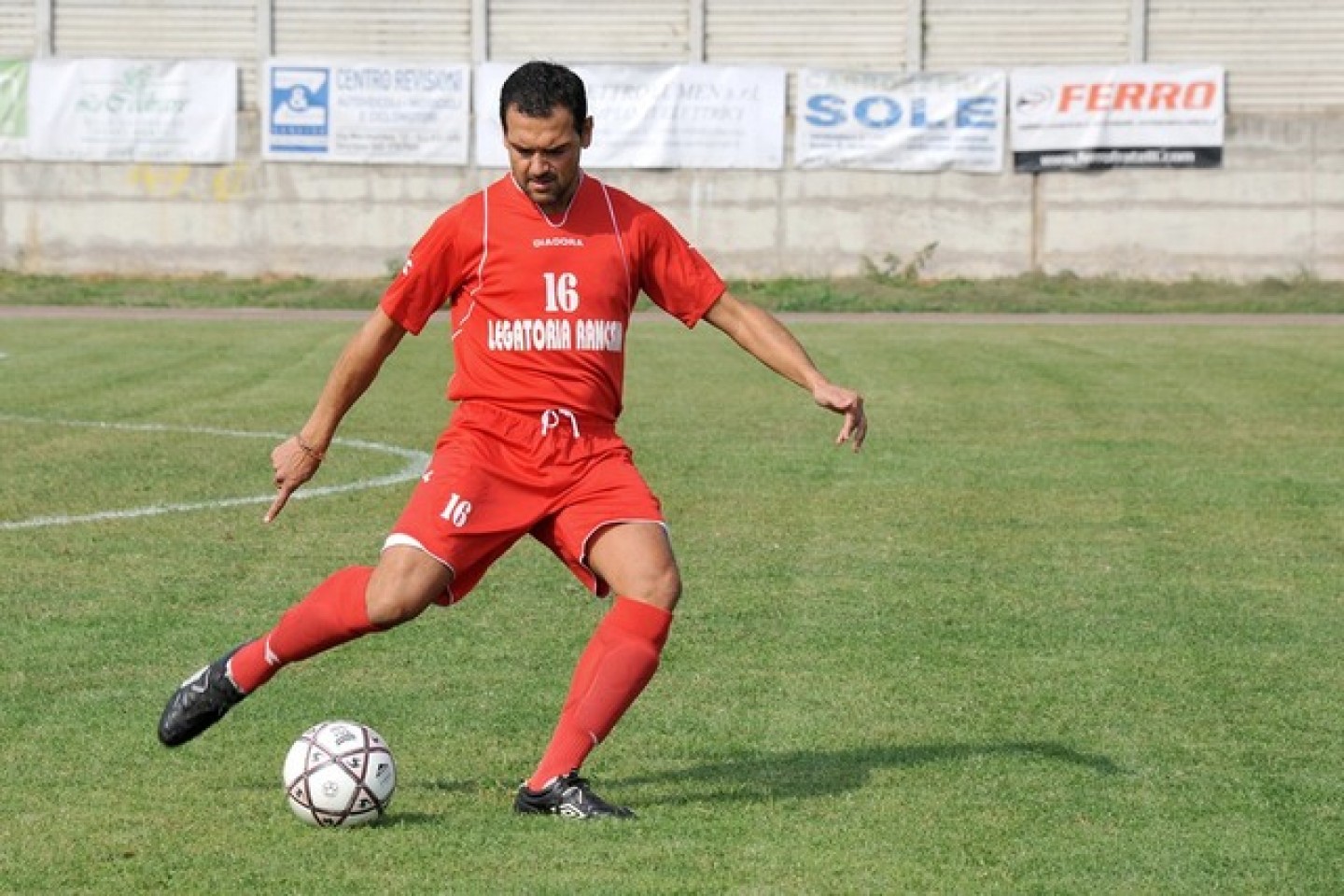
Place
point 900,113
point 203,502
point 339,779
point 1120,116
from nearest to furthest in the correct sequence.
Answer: point 339,779 → point 203,502 → point 1120,116 → point 900,113

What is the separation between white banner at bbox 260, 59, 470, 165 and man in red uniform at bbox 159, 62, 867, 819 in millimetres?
29432

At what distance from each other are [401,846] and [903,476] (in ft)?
26.9

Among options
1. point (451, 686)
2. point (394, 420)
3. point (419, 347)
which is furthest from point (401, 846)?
point (419, 347)

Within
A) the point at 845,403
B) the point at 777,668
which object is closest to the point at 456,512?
the point at 845,403

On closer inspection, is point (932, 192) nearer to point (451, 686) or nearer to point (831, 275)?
point (831, 275)

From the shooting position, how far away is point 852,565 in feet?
36.2

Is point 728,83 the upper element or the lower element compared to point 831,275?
upper

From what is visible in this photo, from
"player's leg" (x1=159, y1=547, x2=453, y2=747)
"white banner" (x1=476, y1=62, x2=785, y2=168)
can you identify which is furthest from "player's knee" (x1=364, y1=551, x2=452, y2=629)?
"white banner" (x1=476, y1=62, x2=785, y2=168)

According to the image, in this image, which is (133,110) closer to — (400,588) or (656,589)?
(400,588)

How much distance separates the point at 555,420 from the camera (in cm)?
685

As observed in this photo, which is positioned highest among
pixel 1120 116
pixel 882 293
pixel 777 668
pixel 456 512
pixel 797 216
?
pixel 1120 116

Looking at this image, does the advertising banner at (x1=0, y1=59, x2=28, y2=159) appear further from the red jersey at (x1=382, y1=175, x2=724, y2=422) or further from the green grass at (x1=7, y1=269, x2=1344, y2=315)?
the red jersey at (x1=382, y1=175, x2=724, y2=422)

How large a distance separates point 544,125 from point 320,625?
1.57 m

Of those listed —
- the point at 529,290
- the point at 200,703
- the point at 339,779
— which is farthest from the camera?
the point at 200,703
